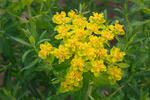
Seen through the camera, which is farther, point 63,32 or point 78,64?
point 63,32

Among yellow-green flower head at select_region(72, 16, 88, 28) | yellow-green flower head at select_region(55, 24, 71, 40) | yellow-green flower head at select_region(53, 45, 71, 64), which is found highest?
yellow-green flower head at select_region(72, 16, 88, 28)

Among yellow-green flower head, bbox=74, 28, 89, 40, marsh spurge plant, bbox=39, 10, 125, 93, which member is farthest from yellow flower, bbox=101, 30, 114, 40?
yellow-green flower head, bbox=74, 28, 89, 40

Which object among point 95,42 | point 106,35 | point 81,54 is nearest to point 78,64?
point 81,54

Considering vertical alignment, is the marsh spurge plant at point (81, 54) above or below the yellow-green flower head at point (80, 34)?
below

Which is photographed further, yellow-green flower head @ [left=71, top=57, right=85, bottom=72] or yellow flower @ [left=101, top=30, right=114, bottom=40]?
Result: yellow flower @ [left=101, top=30, right=114, bottom=40]

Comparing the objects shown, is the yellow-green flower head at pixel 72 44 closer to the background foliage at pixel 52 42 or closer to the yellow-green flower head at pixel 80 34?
the yellow-green flower head at pixel 80 34

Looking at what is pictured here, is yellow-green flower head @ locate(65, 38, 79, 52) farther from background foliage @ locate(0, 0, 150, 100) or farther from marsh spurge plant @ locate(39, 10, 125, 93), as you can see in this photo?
background foliage @ locate(0, 0, 150, 100)

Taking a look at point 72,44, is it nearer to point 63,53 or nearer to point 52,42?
point 63,53

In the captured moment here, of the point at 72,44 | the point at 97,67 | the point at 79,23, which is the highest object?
the point at 79,23

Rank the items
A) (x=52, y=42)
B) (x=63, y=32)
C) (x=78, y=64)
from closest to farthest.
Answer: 1. (x=78, y=64)
2. (x=63, y=32)
3. (x=52, y=42)

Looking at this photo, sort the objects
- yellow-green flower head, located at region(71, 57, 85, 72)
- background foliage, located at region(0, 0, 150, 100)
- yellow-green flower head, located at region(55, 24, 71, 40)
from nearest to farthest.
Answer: yellow-green flower head, located at region(71, 57, 85, 72), yellow-green flower head, located at region(55, 24, 71, 40), background foliage, located at region(0, 0, 150, 100)

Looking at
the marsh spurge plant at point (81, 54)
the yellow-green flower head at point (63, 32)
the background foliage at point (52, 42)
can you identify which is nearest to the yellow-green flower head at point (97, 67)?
the marsh spurge plant at point (81, 54)

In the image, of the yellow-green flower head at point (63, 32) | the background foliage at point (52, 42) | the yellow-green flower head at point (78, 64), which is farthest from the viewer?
the background foliage at point (52, 42)
